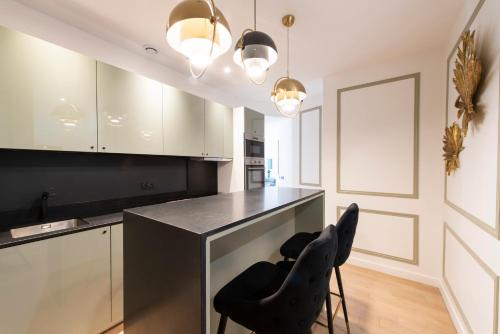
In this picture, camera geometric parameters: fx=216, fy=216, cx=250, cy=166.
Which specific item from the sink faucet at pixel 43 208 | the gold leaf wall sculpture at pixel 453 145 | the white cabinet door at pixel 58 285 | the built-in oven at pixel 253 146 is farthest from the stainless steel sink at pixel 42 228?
the gold leaf wall sculpture at pixel 453 145

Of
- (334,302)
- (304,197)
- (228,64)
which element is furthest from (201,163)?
(334,302)

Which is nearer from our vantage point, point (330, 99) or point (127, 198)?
point (127, 198)

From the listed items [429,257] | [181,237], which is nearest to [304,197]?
[181,237]

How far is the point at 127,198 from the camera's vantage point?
2.34 m

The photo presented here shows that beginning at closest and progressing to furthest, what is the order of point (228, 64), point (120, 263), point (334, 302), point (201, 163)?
point (120, 263), point (334, 302), point (228, 64), point (201, 163)

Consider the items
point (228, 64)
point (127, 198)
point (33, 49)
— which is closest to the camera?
point (33, 49)

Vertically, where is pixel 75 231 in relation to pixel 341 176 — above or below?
below

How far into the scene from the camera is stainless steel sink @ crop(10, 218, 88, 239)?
1608 millimetres

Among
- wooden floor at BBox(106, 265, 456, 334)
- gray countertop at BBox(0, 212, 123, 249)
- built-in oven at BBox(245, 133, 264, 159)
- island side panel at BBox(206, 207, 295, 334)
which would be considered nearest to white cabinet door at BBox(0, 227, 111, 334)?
gray countertop at BBox(0, 212, 123, 249)

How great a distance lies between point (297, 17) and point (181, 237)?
6.53ft

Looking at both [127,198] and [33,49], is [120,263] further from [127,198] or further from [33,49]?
[33,49]

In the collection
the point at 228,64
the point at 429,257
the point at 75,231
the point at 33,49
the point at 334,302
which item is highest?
the point at 228,64

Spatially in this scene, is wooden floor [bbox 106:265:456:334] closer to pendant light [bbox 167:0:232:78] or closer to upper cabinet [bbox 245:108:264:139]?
pendant light [bbox 167:0:232:78]

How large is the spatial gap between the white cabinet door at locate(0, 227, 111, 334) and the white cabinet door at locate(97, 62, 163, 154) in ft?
2.60
